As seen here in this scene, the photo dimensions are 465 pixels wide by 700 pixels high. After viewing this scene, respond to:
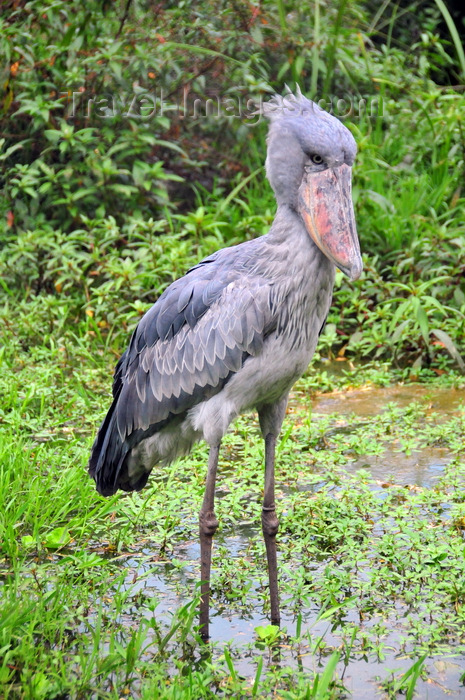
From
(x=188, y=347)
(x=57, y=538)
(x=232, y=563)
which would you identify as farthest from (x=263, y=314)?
(x=57, y=538)

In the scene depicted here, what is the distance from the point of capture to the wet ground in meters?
2.73

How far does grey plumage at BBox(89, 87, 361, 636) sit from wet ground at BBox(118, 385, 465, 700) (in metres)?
0.13

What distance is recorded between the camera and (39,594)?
3018 millimetres

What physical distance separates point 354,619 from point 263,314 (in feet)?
3.63

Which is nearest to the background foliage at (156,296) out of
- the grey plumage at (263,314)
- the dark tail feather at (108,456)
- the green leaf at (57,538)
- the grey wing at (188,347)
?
the green leaf at (57,538)

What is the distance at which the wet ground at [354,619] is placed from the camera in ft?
8.97

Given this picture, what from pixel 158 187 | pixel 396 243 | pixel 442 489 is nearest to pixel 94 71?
pixel 158 187

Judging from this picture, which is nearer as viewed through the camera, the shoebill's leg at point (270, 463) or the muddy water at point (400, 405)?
the shoebill's leg at point (270, 463)

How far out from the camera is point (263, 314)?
2.96 meters

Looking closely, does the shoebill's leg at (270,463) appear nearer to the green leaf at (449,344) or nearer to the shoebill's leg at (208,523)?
the shoebill's leg at (208,523)

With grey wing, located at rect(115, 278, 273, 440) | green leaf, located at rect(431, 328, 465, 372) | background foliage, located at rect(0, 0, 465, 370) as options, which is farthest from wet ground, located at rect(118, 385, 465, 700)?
background foliage, located at rect(0, 0, 465, 370)

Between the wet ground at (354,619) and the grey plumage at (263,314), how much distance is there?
13 cm

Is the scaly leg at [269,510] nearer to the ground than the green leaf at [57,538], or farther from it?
farther from it

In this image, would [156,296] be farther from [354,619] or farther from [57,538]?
[354,619]
